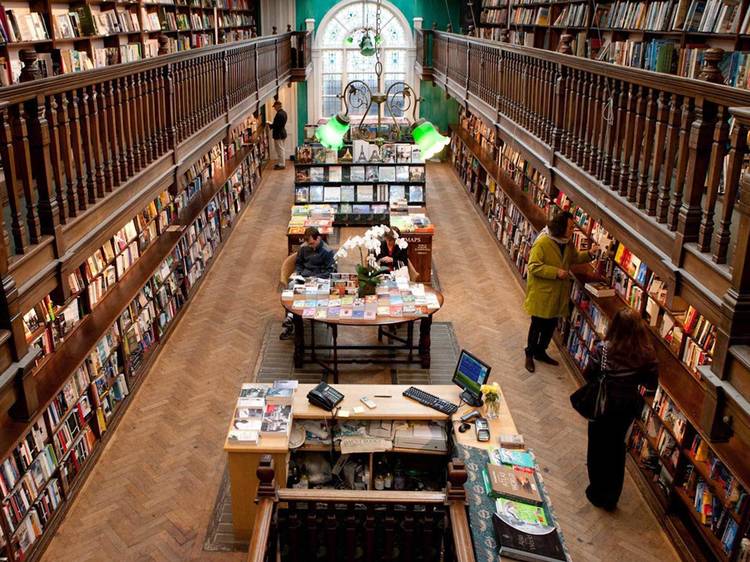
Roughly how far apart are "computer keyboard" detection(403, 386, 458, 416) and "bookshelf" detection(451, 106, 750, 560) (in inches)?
60.6

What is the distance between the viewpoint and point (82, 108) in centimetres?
450

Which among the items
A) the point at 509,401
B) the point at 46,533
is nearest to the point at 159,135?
the point at 46,533

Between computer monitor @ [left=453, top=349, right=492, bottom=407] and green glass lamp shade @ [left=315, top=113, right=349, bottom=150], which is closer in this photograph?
computer monitor @ [left=453, top=349, right=492, bottom=407]

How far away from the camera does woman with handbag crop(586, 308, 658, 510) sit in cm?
443

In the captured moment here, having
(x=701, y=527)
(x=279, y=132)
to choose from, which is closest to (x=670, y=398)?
(x=701, y=527)

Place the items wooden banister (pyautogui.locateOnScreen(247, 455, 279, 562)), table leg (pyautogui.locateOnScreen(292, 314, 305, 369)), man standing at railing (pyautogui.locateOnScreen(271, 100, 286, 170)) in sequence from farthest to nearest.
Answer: man standing at railing (pyautogui.locateOnScreen(271, 100, 286, 170))
table leg (pyautogui.locateOnScreen(292, 314, 305, 369))
wooden banister (pyautogui.locateOnScreen(247, 455, 279, 562))

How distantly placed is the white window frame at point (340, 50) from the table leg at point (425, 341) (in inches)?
456

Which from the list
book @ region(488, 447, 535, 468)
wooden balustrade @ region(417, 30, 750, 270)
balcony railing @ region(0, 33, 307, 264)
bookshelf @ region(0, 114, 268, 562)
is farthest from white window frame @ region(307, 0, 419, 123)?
book @ region(488, 447, 535, 468)

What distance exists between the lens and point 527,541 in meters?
3.65

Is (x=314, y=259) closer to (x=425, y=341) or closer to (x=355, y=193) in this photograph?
(x=425, y=341)

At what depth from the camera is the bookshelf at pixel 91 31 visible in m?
6.70

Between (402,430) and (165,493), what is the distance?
1967 millimetres

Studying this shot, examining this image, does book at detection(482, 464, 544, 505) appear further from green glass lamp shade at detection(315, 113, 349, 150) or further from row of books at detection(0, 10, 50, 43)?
row of books at detection(0, 10, 50, 43)

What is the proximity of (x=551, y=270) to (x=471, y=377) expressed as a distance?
2.01 m
